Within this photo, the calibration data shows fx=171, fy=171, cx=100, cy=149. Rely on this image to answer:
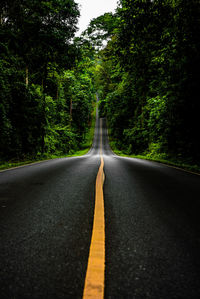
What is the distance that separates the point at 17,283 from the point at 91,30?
18.5m

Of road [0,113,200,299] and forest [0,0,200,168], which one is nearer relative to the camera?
road [0,113,200,299]

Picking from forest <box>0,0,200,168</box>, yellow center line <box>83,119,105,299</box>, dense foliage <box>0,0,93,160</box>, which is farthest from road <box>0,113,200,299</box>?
dense foliage <box>0,0,93,160</box>

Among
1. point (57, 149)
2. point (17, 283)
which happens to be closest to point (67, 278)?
point (17, 283)

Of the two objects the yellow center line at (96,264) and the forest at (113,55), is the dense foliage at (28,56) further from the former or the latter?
the yellow center line at (96,264)

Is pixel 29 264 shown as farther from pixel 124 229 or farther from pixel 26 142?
pixel 26 142

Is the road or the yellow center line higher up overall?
the yellow center line

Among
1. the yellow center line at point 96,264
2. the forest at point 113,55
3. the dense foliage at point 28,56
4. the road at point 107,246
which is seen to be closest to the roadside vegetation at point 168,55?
the forest at point 113,55

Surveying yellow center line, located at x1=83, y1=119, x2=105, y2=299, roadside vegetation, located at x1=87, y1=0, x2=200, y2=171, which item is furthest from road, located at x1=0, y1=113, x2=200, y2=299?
roadside vegetation, located at x1=87, y1=0, x2=200, y2=171

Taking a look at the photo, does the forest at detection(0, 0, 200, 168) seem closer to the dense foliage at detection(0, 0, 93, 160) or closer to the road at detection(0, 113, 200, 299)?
the dense foliage at detection(0, 0, 93, 160)

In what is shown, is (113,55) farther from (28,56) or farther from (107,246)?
(107,246)

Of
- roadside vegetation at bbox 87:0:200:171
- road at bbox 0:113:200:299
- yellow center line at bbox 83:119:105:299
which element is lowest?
road at bbox 0:113:200:299

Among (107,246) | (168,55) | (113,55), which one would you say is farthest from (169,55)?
(107,246)

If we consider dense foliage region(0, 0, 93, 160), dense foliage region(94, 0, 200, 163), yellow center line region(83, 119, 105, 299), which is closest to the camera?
yellow center line region(83, 119, 105, 299)

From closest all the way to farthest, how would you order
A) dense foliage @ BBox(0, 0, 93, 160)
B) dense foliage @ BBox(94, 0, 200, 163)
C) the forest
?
dense foliage @ BBox(94, 0, 200, 163) < the forest < dense foliage @ BBox(0, 0, 93, 160)
